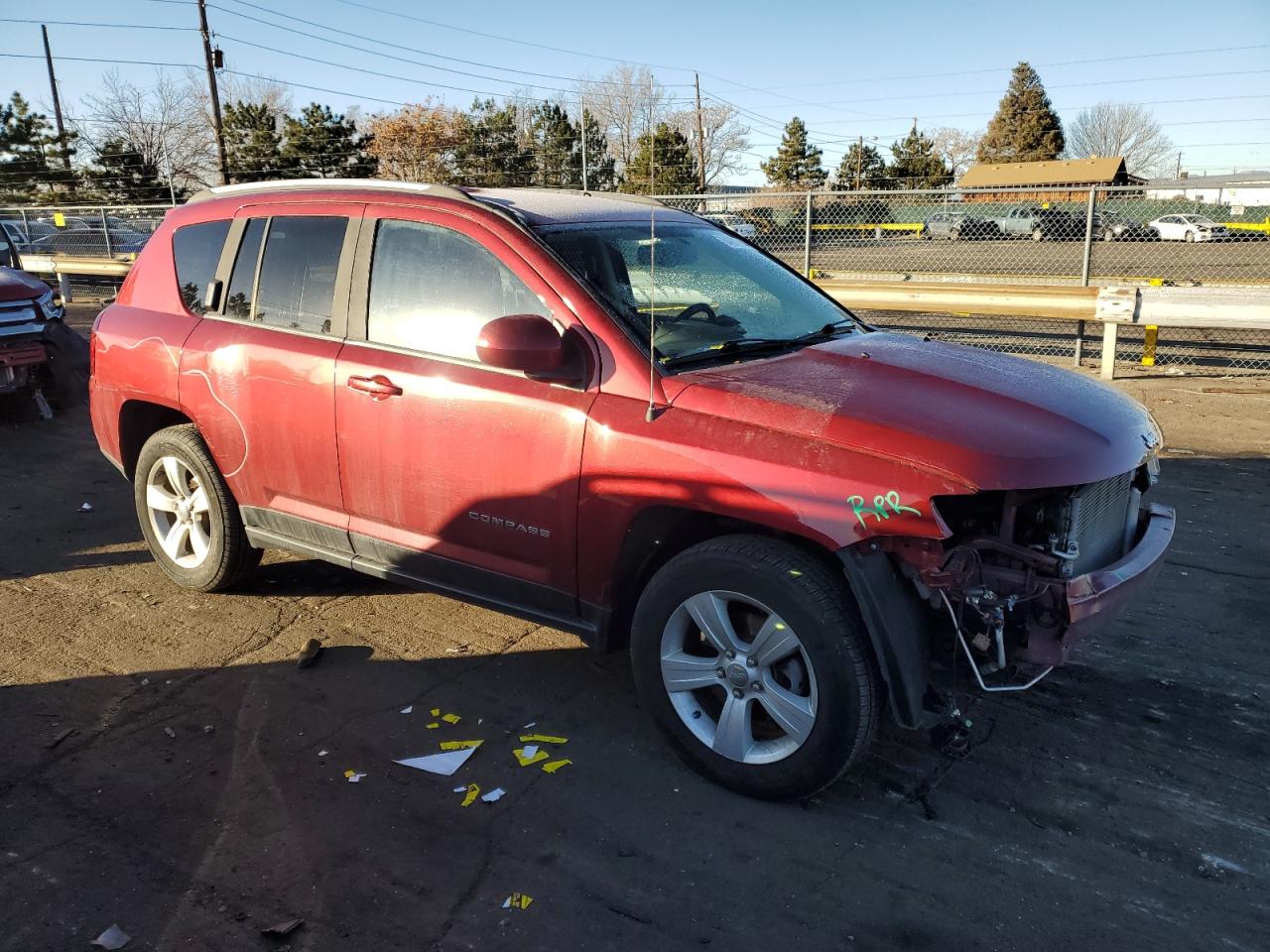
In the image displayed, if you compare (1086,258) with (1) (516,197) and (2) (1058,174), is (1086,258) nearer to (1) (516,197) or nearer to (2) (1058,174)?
(1) (516,197)

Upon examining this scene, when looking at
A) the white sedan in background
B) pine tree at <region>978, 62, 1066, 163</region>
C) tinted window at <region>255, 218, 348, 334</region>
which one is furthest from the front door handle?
pine tree at <region>978, 62, 1066, 163</region>

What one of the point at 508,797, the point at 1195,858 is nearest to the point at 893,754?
the point at 1195,858

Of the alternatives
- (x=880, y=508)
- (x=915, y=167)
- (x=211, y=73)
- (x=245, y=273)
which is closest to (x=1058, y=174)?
(x=915, y=167)

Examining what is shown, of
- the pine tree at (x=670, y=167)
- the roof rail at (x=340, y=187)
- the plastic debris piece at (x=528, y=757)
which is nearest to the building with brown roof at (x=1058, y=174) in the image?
the pine tree at (x=670, y=167)

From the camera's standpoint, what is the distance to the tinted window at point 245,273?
4.60m

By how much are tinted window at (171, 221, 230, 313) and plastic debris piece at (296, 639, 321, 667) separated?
5.73 ft

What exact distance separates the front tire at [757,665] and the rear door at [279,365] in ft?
5.76

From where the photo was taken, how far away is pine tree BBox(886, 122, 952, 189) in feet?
168

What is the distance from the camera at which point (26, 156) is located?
45969 mm

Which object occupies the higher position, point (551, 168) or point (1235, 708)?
point (551, 168)

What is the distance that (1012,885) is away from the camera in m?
2.86

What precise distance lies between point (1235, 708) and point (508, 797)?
9.49ft

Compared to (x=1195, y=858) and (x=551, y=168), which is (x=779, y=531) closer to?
(x=1195, y=858)

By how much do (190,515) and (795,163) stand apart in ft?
195
